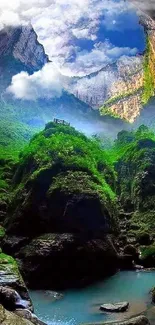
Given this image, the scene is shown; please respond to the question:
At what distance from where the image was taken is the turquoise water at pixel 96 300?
31159 mm

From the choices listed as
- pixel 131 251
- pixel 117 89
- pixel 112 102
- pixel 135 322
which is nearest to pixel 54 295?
pixel 135 322

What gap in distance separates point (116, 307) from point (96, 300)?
542 cm

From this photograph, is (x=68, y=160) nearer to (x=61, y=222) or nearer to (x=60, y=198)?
(x=60, y=198)

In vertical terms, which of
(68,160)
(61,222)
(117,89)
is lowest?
(61,222)

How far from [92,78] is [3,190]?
409 feet

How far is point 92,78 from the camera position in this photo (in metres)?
186

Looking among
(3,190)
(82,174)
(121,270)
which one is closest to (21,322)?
(121,270)

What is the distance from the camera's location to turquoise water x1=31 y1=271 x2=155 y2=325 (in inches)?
1227

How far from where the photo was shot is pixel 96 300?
37531 millimetres

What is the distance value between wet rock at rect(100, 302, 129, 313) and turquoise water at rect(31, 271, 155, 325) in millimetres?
483

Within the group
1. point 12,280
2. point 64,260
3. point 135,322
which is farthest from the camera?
point 64,260

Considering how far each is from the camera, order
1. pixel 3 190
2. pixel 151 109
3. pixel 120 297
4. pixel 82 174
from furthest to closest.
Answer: pixel 151 109, pixel 3 190, pixel 82 174, pixel 120 297

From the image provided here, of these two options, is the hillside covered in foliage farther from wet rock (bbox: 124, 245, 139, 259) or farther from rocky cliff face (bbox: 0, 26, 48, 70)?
rocky cliff face (bbox: 0, 26, 48, 70)

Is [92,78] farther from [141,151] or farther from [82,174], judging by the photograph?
[82,174]
